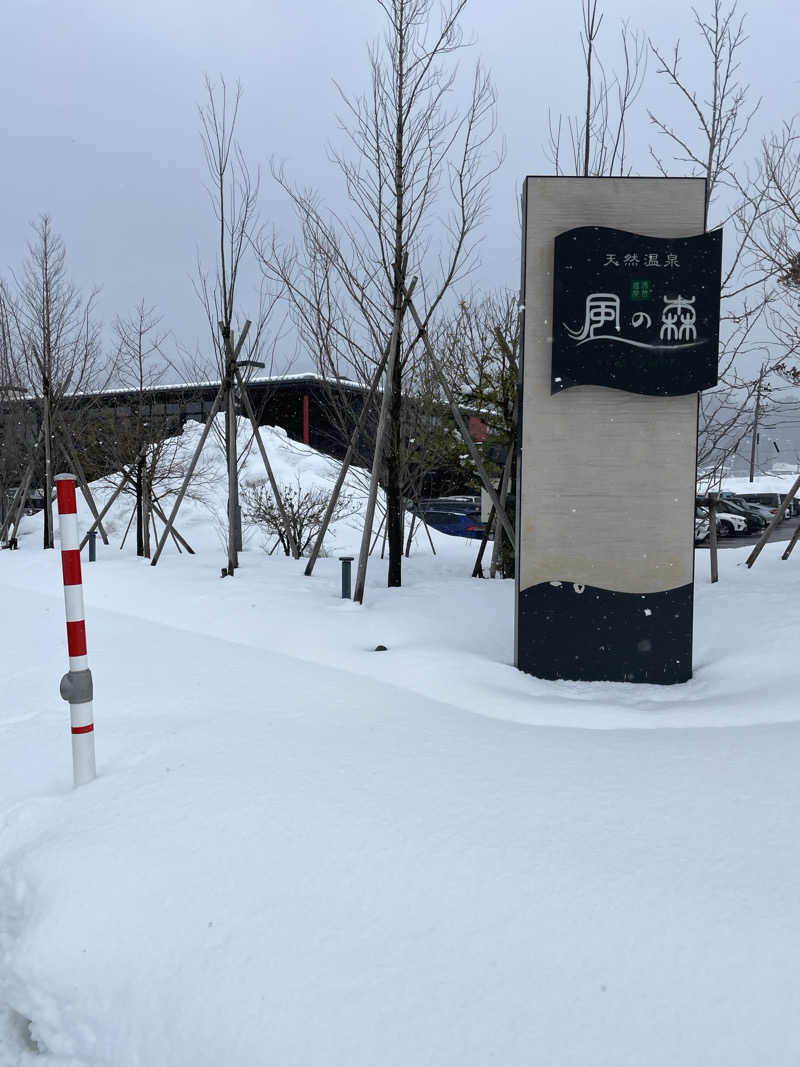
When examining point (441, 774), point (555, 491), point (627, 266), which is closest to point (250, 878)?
point (441, 774)

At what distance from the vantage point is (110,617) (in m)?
6.45

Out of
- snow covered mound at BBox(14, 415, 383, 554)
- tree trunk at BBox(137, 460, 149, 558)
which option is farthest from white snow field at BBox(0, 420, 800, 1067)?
snow covered mound at BBox(14, 415, 383, 554)

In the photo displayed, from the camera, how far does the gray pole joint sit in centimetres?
293

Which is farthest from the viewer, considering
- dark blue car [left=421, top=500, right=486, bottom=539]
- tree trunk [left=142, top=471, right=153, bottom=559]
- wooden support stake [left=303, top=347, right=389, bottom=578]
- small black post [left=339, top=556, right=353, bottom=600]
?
dark blue car [left=421, top=500, right=486, bottom=539]

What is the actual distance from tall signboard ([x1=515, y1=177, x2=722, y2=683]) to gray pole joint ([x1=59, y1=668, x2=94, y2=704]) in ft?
9.58

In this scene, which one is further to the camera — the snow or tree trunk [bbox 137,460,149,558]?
the snow

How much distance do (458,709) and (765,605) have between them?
2.98 m

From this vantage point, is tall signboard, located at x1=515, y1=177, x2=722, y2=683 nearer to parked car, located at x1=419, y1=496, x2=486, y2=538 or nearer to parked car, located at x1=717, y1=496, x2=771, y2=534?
parked car, located at x1=419, y1=496, x2=486, y2=538

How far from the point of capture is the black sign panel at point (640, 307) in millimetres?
4875

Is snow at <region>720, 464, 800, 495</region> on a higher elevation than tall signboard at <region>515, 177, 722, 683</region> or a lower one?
lower

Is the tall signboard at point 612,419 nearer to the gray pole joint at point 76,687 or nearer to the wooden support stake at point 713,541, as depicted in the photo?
the gray pole joint at point 76,687

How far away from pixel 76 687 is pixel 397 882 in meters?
1.47

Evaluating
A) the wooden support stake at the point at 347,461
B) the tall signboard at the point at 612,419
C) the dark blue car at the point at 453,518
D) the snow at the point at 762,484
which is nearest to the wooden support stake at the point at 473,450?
the wooden support stake at the point at 347,461

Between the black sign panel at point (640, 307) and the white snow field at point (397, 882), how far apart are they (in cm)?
200
